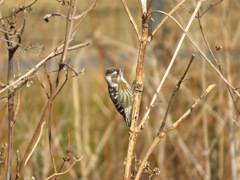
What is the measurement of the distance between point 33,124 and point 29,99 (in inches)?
28.8

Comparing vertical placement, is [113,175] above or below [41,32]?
below

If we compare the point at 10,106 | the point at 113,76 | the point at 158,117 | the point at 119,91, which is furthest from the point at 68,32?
the point at 158,117

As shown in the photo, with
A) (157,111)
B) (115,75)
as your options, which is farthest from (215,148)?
(115,75)

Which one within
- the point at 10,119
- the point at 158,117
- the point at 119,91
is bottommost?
the point at 10,119

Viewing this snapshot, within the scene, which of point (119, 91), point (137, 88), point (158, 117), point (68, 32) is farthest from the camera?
point (158, 117)

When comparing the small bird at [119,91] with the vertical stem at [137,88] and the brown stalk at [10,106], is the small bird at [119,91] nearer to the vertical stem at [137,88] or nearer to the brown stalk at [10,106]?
the vertical stem at [137,88]

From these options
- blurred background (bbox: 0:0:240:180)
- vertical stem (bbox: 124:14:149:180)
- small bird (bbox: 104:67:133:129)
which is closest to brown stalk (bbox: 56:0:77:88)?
vertical stem (bbox: 124:14:149:180)

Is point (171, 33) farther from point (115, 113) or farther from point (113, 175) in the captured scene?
point (113, 175)

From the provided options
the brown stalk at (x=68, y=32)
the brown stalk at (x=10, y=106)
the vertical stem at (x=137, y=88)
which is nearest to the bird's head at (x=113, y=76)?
the vertical stem at (x=137, y=88)

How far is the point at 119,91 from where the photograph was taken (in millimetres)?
4910

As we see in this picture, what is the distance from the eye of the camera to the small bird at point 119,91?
4699mm

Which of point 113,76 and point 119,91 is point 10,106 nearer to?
point 113,76

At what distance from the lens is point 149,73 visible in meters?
6.98

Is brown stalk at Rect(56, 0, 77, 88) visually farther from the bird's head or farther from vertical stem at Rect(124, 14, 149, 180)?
the bird's head
